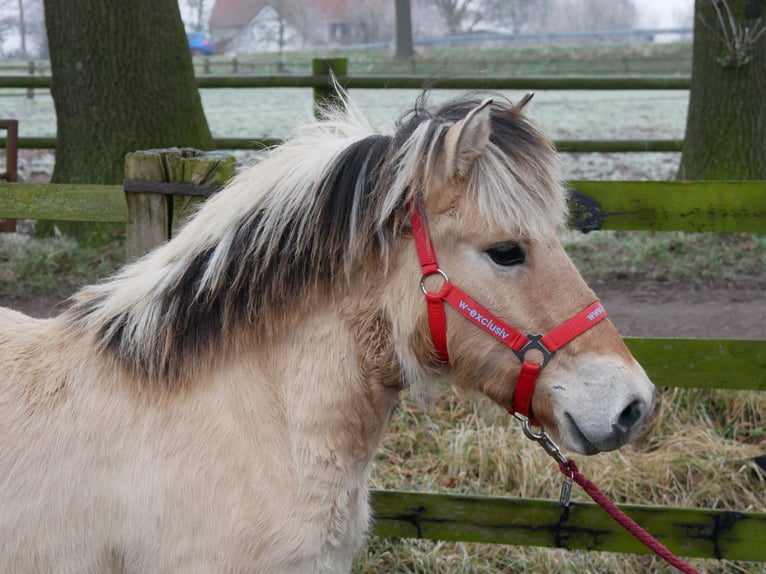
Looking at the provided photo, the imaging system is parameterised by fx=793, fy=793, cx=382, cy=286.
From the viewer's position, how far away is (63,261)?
7.34 metres

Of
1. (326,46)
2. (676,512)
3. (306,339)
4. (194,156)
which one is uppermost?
(326,46)

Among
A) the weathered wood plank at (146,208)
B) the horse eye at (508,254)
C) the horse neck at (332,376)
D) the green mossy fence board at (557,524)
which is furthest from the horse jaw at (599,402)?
the weathered wood plank at (146,208)

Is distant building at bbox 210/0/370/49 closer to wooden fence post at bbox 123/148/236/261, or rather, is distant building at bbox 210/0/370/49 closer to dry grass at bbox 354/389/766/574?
dry grass at bbox 354/389/766/574

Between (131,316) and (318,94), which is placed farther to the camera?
(318,94)

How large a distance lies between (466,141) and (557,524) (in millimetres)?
1998

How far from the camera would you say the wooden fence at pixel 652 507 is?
3412mm

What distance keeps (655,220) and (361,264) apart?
6.30ft

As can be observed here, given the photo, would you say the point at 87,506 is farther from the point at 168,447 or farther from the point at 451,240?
the point at 451,240

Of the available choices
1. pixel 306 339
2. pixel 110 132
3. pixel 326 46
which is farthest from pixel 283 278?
pixel 326 46

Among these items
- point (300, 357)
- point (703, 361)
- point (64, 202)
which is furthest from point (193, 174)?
point (703, 361)

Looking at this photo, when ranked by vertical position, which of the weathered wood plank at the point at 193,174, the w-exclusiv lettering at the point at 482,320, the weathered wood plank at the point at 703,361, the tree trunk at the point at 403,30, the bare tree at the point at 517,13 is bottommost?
the weathered wood plank at the point at 703,361

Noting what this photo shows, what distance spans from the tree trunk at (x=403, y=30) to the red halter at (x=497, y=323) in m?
31.0

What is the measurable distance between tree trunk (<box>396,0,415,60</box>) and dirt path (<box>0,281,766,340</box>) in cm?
2628

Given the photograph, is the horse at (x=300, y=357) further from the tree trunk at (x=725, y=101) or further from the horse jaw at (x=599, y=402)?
the tree trunk at (x=725, y=101)
